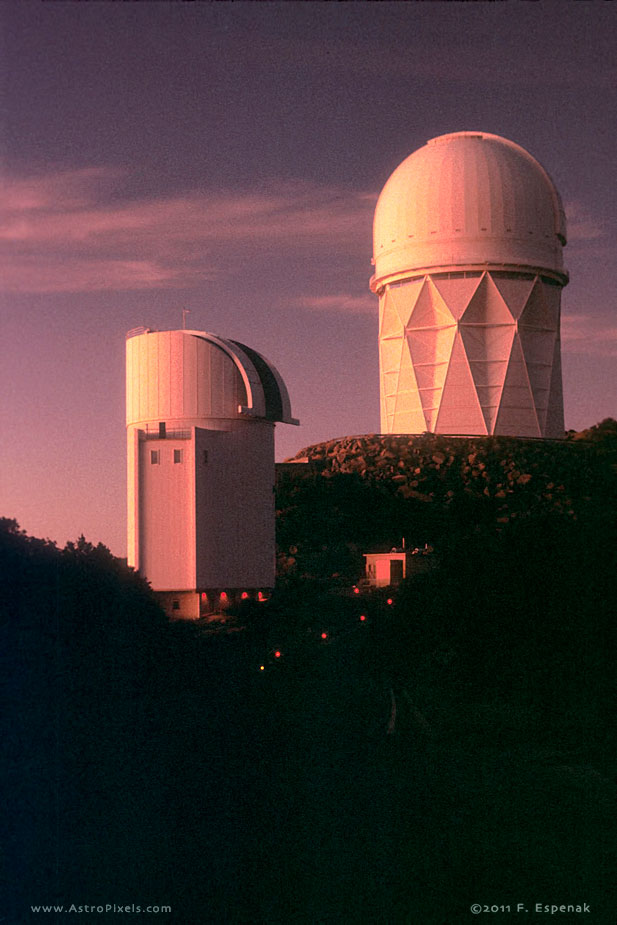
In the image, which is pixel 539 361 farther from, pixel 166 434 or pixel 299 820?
pixel 299 820

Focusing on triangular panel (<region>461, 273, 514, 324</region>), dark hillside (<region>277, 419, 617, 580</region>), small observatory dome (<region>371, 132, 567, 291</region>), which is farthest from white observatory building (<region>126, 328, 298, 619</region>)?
small observatory dome (<region>371, 132, 567, 291</region>)

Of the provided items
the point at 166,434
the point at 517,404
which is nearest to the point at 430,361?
the point at 517,404

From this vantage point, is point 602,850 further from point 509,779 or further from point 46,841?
point 46,841

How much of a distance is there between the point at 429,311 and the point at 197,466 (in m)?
19.8

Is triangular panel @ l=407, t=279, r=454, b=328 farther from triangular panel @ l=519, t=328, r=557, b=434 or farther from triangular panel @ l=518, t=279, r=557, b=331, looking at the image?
triangular panel @ l=519, t=328, r=557, b=434

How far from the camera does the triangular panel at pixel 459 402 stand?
178 ft

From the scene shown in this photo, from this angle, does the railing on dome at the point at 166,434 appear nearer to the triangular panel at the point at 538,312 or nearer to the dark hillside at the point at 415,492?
the dark hillside at the point at 415,492

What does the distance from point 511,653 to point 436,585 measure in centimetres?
530

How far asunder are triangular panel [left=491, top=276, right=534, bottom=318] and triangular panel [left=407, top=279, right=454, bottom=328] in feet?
8.25

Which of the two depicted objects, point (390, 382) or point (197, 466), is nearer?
Result: point (197, 466)

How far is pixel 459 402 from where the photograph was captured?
54281 millimetres

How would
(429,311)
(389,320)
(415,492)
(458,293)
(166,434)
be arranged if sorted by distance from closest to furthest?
1. (166,434)
2. (415,492)
3. (458,293)
4. (429,311)
5. (389,320)

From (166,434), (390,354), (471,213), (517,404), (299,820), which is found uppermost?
(471,213)

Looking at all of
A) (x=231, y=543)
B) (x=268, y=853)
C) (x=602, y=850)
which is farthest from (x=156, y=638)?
(x=231, y=543)
